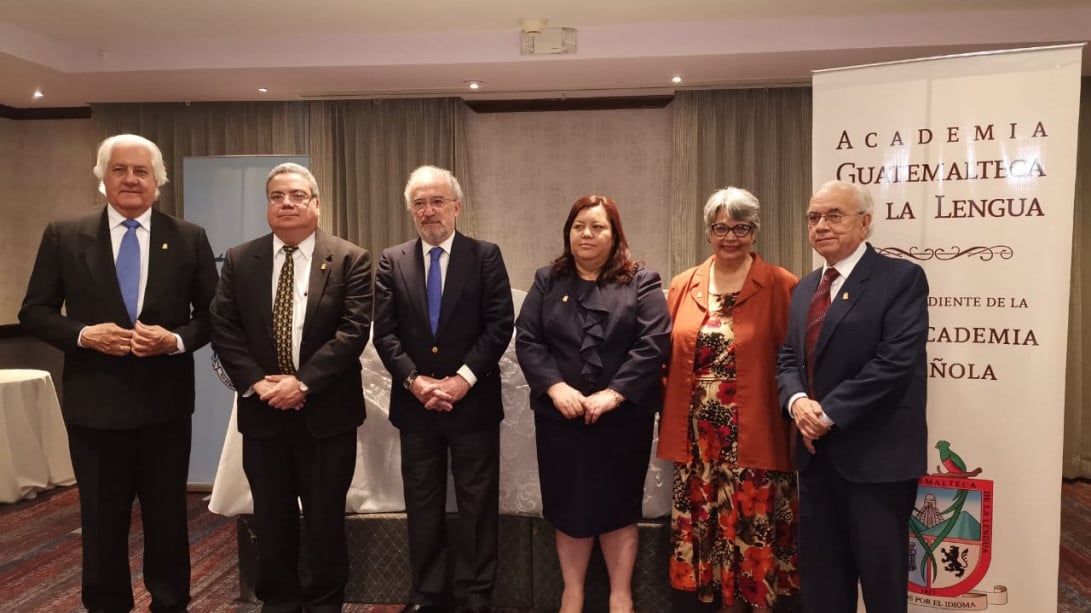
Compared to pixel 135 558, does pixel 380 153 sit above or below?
above

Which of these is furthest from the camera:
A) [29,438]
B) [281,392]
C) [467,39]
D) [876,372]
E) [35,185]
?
[35,185]

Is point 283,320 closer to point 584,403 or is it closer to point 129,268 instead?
point 129,268

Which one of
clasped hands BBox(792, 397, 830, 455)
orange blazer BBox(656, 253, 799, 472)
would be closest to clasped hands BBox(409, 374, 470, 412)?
orange blazer BBox(656, 253, 799, 472)

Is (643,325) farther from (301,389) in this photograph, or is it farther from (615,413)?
(301,389)

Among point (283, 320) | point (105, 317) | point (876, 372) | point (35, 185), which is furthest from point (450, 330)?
point (35, 185)

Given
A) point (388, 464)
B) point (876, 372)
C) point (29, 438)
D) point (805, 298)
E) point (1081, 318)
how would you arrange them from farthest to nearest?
point (1081, 318) → point (29, 438) → point (388, 464) → point (805, 298) → point (876, 372)

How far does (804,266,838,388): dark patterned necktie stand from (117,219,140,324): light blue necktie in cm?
215

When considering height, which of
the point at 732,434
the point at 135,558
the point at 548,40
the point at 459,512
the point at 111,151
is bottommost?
the point at 135,558

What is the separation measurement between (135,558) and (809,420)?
10.2 ft

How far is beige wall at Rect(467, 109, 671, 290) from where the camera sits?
5.93 meters

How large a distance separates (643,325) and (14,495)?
4.14 m

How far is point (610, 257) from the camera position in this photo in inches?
99.6

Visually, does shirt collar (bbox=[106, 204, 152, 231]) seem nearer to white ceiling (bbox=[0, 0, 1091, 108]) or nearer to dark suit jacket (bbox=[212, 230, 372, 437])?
dark suit jacket (bbox=[212, 230, 372, 437])

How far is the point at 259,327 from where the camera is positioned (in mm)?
2441
